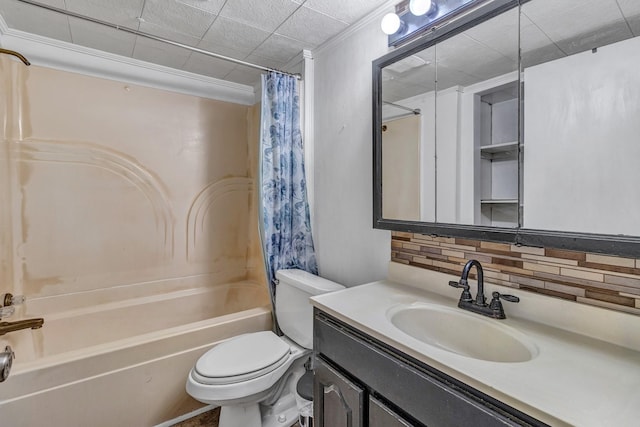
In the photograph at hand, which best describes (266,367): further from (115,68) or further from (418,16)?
(115,68)

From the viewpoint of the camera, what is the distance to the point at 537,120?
101 cm

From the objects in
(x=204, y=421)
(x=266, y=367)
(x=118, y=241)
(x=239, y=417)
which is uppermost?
(x=118, y=241)

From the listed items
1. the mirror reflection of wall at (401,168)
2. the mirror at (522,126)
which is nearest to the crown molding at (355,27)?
the mirror at (522,126)

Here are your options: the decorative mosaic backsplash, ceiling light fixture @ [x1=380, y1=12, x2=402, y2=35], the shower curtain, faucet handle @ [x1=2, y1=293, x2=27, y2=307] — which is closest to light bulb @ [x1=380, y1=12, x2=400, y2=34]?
ceiling light fixture @ [x1=380, y1=12, x2=402, y2=35]

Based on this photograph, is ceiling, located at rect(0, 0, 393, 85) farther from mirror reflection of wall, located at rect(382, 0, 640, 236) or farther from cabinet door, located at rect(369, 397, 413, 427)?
cabinet door, located at rect(369, 397, 413, 427)

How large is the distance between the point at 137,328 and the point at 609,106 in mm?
2908

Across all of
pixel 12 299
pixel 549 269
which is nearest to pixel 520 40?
pixel 549 269

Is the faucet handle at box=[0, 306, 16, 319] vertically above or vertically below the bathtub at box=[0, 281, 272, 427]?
above

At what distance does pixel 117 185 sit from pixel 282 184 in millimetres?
1316

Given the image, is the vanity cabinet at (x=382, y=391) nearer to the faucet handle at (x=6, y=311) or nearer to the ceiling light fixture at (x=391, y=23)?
the ceiling light fixture at (x=391, y=23)

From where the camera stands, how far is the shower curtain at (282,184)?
78.5 inches

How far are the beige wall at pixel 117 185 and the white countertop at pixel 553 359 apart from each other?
178 cm

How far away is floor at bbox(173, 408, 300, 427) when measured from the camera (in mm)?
1740

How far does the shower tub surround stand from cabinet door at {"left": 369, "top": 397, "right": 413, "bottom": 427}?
3.89ft
